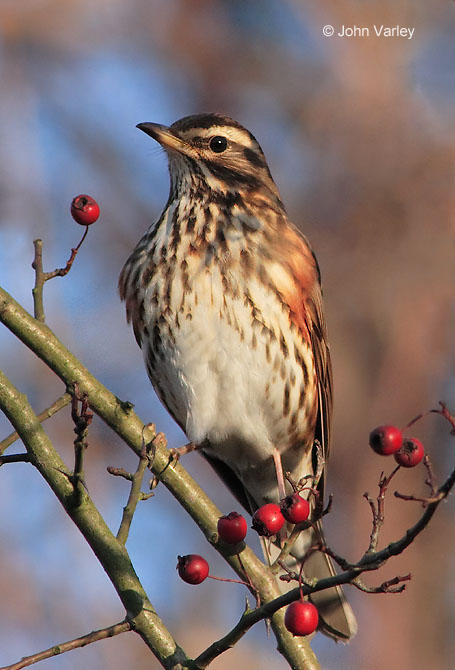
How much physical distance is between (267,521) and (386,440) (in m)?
0.54

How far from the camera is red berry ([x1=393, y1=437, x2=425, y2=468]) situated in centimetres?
250

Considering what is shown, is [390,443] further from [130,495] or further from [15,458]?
[15,458]

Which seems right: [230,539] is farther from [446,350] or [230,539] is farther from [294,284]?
[446,350]

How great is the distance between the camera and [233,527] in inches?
113

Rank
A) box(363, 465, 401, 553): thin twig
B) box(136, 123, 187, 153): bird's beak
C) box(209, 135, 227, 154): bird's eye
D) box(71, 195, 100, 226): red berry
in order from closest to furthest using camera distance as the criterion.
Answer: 1. box(363, 465, 401, 553): thin twig
2. box(71, 195, 100, 226): red berry
3. box(136, 123, 187, 153): bird's beak
4. box(209, 135, 227, 154): bird's eye

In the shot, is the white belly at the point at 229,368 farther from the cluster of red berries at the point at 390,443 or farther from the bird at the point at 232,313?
the cluster of red berries at the point at 390,443

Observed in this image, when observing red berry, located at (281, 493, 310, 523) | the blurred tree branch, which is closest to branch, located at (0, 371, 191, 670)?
the blurred tree branch

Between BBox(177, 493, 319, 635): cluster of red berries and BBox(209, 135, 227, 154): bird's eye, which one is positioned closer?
BBox(177, 493, 319, 635): cluster of red berries

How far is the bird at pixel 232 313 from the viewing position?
3.95m

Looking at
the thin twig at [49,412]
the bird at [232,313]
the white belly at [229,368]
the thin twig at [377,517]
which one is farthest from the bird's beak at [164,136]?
the thin twig at [377,517]

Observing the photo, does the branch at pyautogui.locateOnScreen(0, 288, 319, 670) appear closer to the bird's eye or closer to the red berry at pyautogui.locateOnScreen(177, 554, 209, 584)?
the red berry at pyautogui.locateOnScreen(177, 554, 209, 584)

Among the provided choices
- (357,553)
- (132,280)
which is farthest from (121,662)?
(132,280)

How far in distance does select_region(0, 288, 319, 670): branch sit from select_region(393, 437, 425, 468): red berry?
2.86 feet

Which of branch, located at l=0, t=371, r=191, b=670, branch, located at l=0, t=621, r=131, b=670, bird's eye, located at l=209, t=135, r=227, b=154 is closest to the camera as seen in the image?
branch, located at l=0, t=621, r=131, b=670
